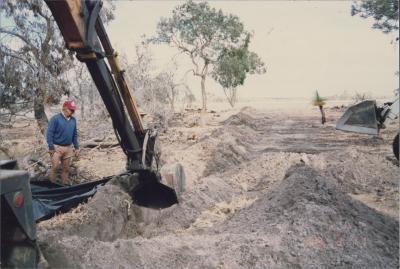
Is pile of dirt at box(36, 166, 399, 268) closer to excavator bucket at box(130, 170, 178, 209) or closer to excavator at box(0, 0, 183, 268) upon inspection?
excavator at box(0, 0, 183, 268)

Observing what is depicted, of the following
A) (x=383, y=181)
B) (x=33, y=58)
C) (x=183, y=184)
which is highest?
(x=33, y=58)

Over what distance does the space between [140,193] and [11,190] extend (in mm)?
4520

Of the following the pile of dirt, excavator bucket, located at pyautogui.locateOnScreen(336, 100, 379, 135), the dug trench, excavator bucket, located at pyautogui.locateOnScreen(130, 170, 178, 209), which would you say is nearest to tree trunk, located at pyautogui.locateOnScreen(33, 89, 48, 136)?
the dug trench

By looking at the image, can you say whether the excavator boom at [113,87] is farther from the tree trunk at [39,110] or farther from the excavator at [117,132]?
the tree trunk at [39,110]

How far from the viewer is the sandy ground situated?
3.61 m

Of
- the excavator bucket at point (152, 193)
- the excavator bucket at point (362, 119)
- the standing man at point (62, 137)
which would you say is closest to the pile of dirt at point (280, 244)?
the excavator bucket at point (152, 193)

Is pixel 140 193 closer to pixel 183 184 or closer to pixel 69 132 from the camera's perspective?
pixel 183 184

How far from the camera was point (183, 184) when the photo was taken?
23.5 feet

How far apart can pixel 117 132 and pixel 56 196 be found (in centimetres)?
115

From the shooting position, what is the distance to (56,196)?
562 centimetres

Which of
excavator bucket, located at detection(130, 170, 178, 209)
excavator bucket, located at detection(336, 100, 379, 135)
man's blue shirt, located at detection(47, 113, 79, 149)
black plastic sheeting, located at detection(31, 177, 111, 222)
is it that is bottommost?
excavator bucket, located at detection(130, 170, 178, 209)

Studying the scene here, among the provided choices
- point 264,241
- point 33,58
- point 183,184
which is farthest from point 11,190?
point 33,58

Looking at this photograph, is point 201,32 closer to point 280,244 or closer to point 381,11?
point 381,11

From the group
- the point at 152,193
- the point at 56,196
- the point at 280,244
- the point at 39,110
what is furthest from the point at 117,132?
the point at 39,110
